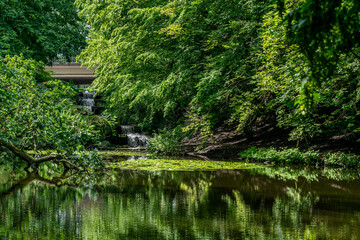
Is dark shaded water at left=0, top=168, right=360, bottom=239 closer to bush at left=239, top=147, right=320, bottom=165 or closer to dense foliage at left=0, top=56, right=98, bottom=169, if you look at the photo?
dense foliage at left=0, top=56, right=98, bottom=169

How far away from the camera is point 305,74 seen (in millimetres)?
3133

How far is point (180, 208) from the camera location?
19.7ft

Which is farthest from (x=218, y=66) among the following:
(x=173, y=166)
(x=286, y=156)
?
(x=173, y=166)

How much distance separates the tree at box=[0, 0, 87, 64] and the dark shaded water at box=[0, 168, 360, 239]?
12.2 m

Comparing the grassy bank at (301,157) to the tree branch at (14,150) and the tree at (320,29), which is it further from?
the tree at (320,29)

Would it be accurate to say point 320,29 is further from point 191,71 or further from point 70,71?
point 70,71

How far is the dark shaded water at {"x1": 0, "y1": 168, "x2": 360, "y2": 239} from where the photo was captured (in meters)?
4.60

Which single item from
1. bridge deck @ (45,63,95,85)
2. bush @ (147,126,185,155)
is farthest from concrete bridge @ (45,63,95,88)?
bush @ (147,126,185,155)

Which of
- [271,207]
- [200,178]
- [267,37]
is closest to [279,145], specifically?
[267,37]

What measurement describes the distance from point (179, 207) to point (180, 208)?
0.26ft

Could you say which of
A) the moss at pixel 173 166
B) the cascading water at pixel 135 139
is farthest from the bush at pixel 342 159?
the cascading water at pixel 135 139

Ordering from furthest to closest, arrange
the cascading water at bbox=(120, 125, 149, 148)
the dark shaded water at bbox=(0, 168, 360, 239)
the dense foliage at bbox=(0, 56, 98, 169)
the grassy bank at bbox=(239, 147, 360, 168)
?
the cascading water at bbox=(120, 125, 149, 148)
the grassy bank at bbox=(239, 147, 360, 168)
the dense foliage at bbox=(0, 56, 98, 169)
the dark shaded water at bbox=(0, 168, 360, 239)

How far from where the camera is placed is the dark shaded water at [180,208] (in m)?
4.60

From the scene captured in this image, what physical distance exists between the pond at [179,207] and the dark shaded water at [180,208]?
12 millimetres
